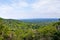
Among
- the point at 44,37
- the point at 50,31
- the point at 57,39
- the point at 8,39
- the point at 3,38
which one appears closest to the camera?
the point at 3,38

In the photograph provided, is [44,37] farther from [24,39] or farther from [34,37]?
[24,39]

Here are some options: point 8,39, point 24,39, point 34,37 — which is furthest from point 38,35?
point 8,39

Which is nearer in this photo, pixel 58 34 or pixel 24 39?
pixel 58 34

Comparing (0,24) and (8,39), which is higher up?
(0,24)

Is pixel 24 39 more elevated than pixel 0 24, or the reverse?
pixel 0 24

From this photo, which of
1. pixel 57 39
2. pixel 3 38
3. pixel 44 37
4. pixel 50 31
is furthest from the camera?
pixel 50 31

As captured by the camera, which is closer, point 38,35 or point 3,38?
point 3,38

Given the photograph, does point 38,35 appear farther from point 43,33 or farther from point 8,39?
point 8,39

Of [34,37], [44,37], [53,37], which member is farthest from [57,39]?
[34,37]

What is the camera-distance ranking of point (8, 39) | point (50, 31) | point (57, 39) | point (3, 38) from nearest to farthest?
1. point (3, 38)
2. point (8, 39)
3. point (57, 39)
4. point (50, 31)
